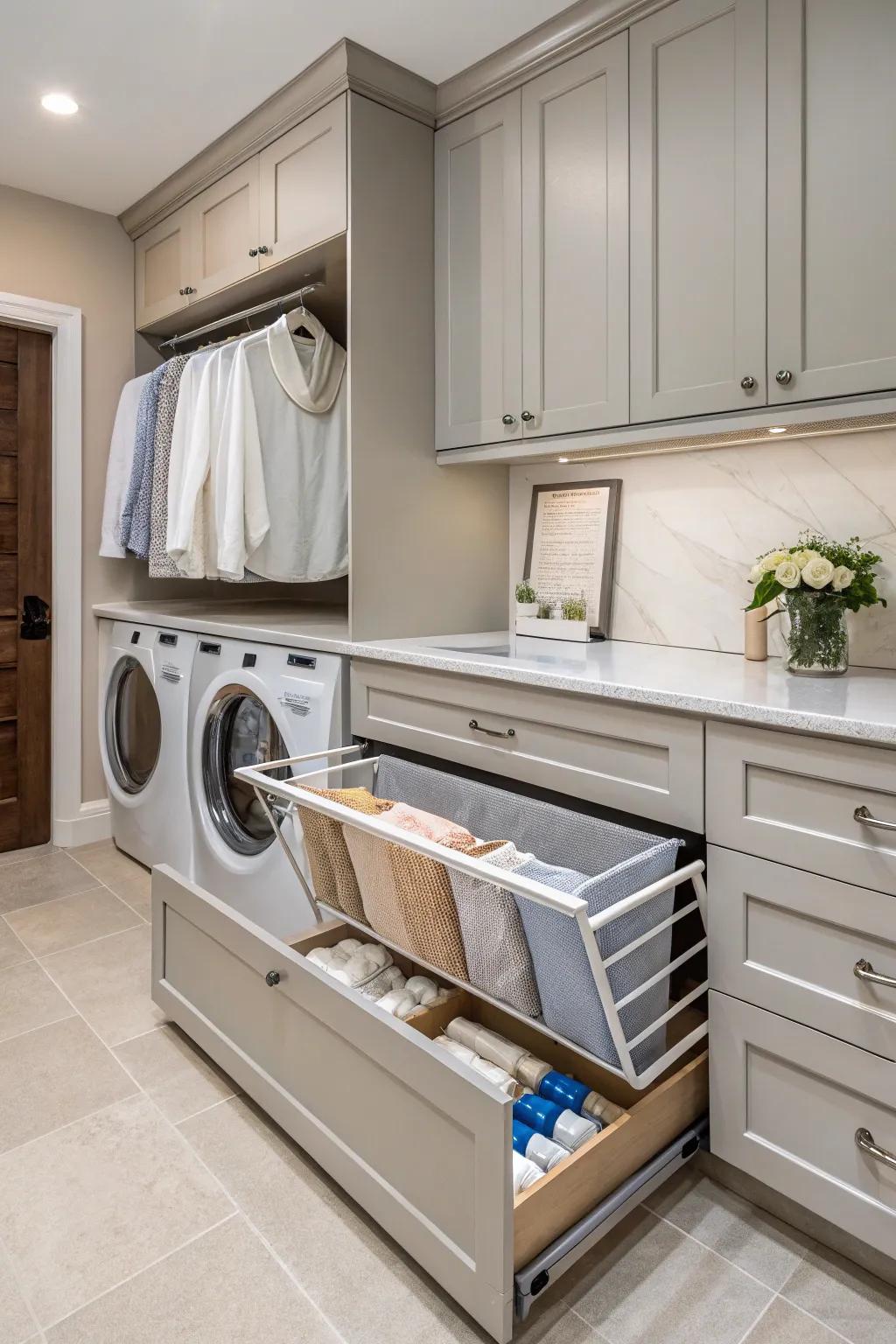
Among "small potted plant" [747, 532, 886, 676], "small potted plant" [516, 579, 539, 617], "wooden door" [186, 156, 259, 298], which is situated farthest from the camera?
"wooden door" [186, 156, 259, 298]

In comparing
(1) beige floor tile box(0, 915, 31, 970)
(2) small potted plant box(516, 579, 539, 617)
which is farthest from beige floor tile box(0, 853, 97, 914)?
(2) small potted plant box(516, 579, 539, 617)

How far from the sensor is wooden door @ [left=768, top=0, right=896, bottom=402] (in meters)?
1.48

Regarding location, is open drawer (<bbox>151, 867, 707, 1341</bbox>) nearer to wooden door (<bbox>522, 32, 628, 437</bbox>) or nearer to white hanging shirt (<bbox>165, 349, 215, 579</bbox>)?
white hanging shirt (<bbox>165, 349, 215, 579</bbox>)

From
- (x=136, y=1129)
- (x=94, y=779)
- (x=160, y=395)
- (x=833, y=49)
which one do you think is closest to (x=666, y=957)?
(x=136, y=1129)

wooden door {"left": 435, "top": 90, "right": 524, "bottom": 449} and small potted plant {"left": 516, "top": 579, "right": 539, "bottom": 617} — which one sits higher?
wooden door {"left": 435, "top": 90, "right": 524, "bottom": 449}

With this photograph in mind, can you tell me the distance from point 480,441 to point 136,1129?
1.77 metres

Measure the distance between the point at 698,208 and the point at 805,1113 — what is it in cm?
171

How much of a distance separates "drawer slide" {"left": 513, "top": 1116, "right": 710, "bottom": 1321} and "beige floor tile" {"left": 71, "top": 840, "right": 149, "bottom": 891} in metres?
2.15

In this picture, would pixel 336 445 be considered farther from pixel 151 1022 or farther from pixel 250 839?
pixel 151 1022

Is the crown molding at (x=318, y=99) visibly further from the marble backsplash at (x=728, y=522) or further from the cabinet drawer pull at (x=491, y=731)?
the cabinet drawer pull at (x=491, y=731)

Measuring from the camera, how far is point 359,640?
7.20ft

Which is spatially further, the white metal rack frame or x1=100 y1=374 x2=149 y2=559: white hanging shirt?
x1=100 y1=374 x2=149 y2=559: white hanging shirt

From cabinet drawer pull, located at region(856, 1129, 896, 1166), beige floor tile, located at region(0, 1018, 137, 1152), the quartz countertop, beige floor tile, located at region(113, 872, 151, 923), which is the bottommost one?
beige floor tile, located at region(0, 1018, 137, 1152)

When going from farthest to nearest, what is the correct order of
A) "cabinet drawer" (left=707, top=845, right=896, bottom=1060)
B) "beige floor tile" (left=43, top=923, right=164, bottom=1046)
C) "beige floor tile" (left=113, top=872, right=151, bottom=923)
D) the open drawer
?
1. "beige floor tile" (left=113, top=872, right=151, bottom=923)
2. "beige floor tile" (left=43, top=923, right=164, bottom=1046)
3. "cabinet drawer" (left=707, top=845, right=896, bottom=1060)
4. the open drawer
